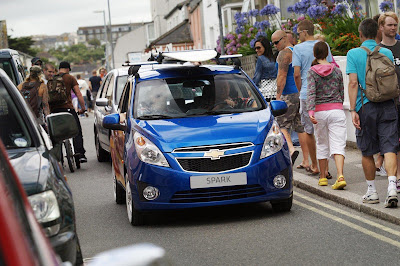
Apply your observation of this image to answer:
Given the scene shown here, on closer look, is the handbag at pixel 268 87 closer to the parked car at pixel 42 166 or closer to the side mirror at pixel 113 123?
the side mirror at pixel 113 123

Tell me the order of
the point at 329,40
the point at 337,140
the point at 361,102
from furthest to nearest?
1. the point at 329,40
2. the point at 337,140
3. the point at 361,102

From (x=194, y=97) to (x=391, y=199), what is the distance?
2.52 m

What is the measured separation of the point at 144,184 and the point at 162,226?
1.82 ft

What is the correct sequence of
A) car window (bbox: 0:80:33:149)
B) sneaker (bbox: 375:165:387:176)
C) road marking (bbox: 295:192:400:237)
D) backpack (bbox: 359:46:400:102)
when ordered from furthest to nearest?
sneaker (bbox: 375:165:387:176)
backpack (bbox: 359:46:400:102)
road marking (bbox: 295:192:400:237)
car window (bbox: 0:80:33:149)

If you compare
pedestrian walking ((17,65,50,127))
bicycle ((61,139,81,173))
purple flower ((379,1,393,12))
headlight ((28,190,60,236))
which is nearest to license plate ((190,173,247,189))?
headlight ((28,190,60,236))

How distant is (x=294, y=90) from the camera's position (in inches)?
463

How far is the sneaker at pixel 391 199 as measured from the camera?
804 centimetres

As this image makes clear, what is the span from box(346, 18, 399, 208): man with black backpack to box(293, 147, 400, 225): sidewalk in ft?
0.81

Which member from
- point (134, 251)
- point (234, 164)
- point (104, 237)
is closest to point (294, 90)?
point (234, 164)

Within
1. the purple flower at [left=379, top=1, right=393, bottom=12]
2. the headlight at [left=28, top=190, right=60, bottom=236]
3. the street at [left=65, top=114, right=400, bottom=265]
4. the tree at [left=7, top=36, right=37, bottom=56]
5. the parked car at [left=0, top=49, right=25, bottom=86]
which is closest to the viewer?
the headlight at [left=28, top=190, right=60, bottom=236]

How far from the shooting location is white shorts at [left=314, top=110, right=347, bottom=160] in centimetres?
972

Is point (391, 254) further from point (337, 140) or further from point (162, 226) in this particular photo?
point (337, 140)

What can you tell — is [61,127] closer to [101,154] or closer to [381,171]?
[381,171]

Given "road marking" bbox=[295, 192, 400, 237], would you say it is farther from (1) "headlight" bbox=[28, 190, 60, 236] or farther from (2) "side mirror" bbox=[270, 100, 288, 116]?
(1) "headlight" bbox=[28, 190, 60, 236]
